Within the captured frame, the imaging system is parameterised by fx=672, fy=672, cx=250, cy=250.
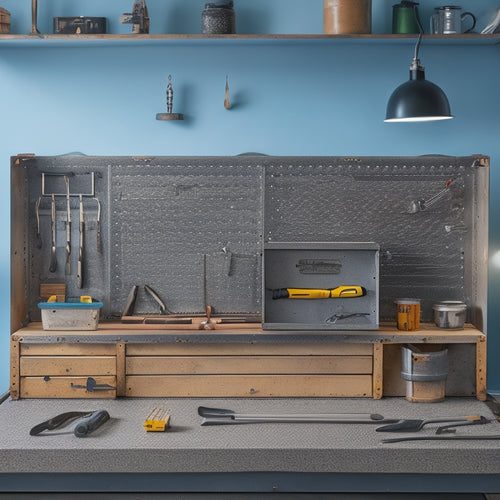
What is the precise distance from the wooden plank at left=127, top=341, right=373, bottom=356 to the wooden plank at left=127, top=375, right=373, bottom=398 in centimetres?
10

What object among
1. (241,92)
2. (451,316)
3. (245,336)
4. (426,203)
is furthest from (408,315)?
(241,92)

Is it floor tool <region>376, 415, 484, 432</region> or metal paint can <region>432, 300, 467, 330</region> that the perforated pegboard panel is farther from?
floor tool <region>376, 415, 484, 432</region>

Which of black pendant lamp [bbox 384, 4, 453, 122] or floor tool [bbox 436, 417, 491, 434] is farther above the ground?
black pendant lamp [bbox 384, 4, 453, 122]

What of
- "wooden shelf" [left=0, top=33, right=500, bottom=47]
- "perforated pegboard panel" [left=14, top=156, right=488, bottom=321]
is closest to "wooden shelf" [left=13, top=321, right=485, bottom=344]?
"perforated pegboard panel" [left=14, top=156, right=488, bottom=321]

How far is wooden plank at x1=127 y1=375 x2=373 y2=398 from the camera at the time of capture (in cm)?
293

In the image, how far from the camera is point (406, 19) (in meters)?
3.12

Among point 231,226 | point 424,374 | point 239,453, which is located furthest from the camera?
point 231,226

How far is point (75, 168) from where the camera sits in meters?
3.16

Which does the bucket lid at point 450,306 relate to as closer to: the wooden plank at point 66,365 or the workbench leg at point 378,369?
the workbench leg at point 378,369

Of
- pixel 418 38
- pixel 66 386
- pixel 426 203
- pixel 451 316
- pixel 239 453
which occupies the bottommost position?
pixel 239 453

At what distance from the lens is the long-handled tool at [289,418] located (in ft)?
8.57

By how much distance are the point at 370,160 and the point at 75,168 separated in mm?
1382

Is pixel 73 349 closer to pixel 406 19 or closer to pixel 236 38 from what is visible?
pixel 236 38

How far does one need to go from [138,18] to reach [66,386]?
1.69 meters
